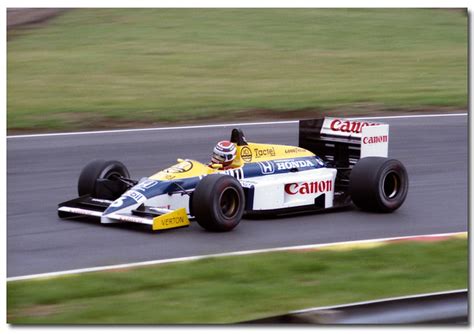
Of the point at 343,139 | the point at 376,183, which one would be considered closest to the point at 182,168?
the point at 376,183

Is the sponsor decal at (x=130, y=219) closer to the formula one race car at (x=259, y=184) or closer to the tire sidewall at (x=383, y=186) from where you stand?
the formula one race car at (x=259, y=184)

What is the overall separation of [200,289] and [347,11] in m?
11.3

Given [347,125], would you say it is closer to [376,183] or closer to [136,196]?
[376,183]

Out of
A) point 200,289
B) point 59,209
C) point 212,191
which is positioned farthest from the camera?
point 59,209

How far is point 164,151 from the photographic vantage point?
1560 centimetres

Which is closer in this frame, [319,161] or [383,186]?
[383,186]

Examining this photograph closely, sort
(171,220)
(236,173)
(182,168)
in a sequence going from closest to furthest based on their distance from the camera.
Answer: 1. (171,220)
2. (182,168)
3. (236,173)

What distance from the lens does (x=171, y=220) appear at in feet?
35.4

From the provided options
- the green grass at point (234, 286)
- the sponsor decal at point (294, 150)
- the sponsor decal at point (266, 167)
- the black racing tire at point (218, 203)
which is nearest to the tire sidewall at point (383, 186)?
the sponsor decal at point (294, 150)

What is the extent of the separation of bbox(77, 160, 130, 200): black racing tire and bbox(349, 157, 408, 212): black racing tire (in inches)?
116

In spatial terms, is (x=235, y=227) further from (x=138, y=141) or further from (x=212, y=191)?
(x=138, y=141)

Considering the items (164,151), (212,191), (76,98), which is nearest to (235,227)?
(212,191)

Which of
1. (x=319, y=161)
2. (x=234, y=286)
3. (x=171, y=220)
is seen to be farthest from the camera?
(x=319, y=161)

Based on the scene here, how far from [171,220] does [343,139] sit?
10.6ft
